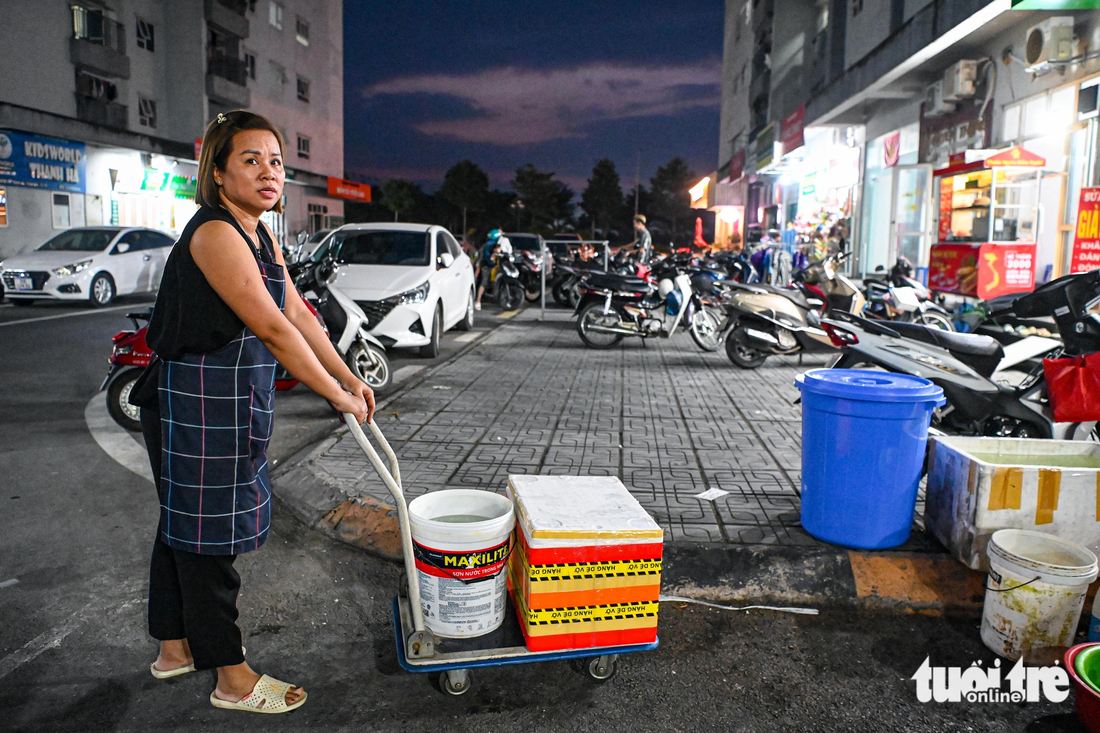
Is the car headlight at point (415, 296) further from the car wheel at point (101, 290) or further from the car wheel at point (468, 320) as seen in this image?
the car wheel at point (101, 290)

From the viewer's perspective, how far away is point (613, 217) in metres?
85.3

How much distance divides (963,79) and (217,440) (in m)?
14.0

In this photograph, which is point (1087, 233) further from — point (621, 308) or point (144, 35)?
point (144, 35)

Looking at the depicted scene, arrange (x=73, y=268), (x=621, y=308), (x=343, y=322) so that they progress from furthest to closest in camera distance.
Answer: (x=73, y=268) → (x=621, y=308) → (x=343, y=322)

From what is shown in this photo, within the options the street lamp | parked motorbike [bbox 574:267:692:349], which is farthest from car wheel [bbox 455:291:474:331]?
the street lamp

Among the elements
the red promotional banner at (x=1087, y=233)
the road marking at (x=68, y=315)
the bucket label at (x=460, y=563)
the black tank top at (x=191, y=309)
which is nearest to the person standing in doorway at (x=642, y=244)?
the red promotional banner at (x=1087, y=233)

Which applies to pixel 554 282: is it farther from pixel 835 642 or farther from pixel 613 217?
pixel 613 217

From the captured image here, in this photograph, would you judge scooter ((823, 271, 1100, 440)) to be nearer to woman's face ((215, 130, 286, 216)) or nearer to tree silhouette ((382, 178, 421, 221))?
woman's face ((215, 130, 286, 216))

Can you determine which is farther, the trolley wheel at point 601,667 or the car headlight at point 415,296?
the car headlight at point 415,296

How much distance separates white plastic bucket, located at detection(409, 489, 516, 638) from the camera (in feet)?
8.87

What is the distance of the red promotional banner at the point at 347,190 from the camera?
142 ft

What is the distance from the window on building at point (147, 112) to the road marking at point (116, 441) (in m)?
28.8

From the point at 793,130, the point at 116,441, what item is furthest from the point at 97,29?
the point at 116,441

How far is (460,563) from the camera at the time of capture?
2.72m
